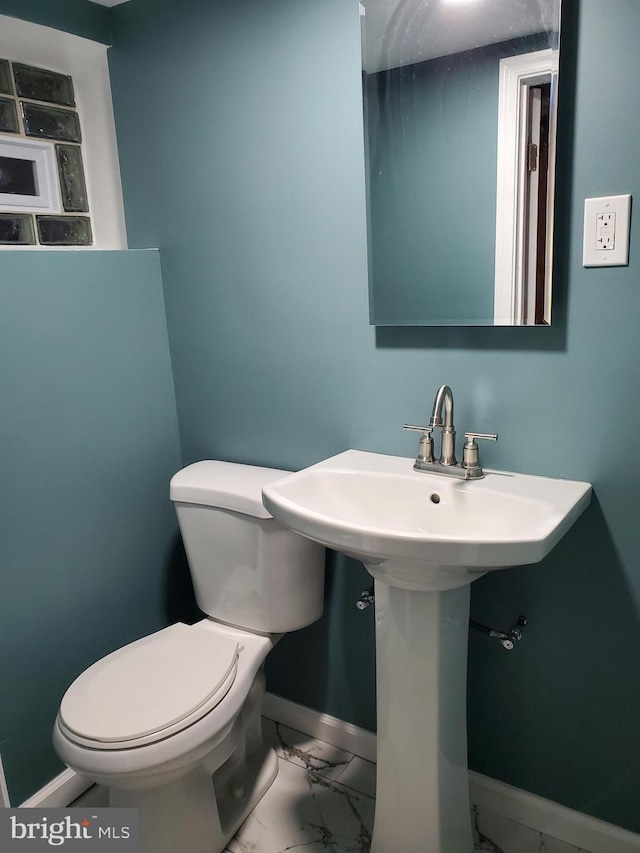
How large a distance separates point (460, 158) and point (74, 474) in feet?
3.98

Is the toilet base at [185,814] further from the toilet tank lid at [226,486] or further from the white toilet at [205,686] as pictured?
the toilet tank lid at [226,486]

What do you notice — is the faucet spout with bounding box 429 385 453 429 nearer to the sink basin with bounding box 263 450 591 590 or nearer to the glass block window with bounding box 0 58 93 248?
the sink basin with bounding box 263 450 591 590

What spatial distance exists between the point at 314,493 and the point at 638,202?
2.76 ft

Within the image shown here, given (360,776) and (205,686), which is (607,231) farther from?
(360,776)

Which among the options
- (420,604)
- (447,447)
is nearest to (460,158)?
(447,447)

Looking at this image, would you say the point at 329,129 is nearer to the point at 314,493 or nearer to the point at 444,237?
the point at 444,237

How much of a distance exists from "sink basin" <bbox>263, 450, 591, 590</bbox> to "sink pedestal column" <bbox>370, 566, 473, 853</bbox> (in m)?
0.09

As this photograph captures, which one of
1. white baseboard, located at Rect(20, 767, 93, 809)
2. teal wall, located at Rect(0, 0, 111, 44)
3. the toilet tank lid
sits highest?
teal wall, located at Rect(0, 0, 111, 44)

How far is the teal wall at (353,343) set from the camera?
1.23m

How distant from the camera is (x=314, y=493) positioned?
1391 mm

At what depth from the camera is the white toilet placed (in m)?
1.28

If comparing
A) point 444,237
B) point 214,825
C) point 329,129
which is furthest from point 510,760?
point 329,129

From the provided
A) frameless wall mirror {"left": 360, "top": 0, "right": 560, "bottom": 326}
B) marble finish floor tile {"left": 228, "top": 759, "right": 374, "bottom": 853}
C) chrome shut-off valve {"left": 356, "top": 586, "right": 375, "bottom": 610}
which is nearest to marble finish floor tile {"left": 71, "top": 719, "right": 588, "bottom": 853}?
marble finish floor tile {"left": 228, "top": 759, "right": 374, "bottom": 853}

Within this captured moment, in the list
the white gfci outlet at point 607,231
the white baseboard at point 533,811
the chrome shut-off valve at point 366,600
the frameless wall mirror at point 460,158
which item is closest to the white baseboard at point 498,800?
the white baseboard at point 533,811
